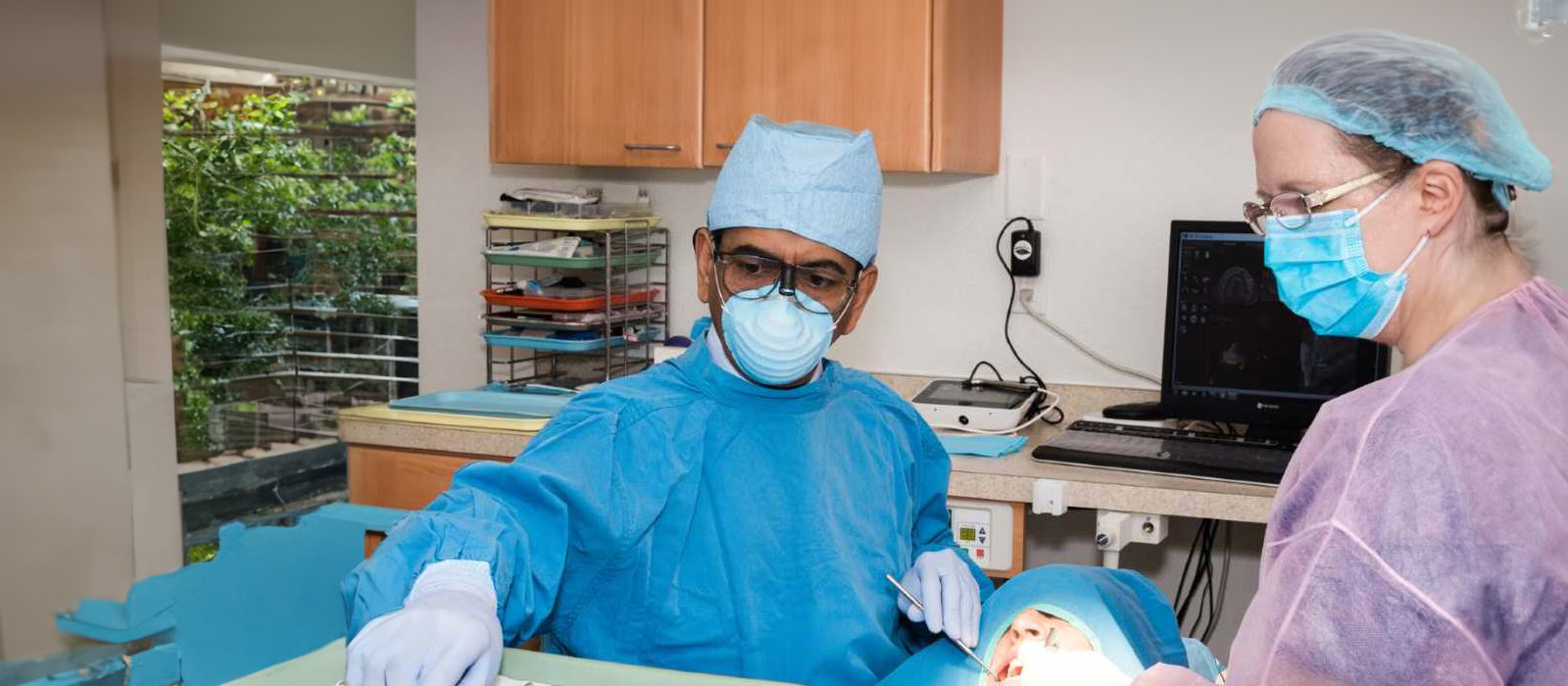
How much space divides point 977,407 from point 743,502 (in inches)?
56.0

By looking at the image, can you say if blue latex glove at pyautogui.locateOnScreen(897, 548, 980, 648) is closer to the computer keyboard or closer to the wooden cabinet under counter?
the computer keyboard

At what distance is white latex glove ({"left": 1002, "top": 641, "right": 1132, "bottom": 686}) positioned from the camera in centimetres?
130

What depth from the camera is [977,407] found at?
295 cm

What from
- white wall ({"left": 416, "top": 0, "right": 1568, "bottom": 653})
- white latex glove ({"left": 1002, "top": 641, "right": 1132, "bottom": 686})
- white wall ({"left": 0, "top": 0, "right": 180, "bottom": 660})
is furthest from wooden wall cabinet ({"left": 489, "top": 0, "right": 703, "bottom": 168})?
white latex glove ({"left": 1002, "top": 641, "right": 1132, "bottom": 686})

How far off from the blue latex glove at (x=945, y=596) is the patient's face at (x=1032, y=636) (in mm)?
80

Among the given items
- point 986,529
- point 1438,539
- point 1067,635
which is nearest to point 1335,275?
point 1438,539

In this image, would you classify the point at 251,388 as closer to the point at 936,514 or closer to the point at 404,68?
the point at 404,68

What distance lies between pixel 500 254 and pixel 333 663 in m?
2.02

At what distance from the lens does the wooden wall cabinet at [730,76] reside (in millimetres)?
2859

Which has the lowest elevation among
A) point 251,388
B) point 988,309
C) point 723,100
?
point 251,388

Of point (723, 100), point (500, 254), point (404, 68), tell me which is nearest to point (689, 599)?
point (723, 100)

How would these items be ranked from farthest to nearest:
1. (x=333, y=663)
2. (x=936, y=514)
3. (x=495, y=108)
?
(x=495, y=108) < (x=936, y=514) < (x=333, y=663)

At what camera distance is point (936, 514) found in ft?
6.14

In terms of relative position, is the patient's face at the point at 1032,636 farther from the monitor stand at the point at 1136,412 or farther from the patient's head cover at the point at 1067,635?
the monitor stand at the point at 1136,412
